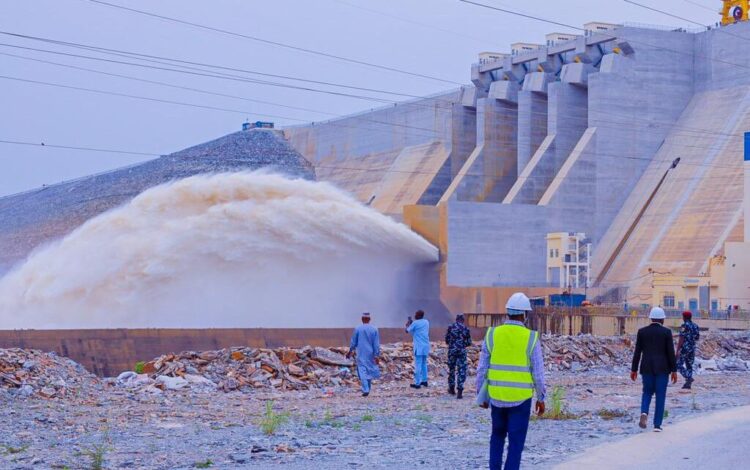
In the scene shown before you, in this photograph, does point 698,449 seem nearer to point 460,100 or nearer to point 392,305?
point 392,305

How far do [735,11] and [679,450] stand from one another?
5434cm

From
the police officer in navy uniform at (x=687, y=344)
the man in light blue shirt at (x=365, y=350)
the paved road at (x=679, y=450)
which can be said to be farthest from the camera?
the police officer in navy uniform at (x=687, y=344)

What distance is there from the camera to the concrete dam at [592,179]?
47.7 metres

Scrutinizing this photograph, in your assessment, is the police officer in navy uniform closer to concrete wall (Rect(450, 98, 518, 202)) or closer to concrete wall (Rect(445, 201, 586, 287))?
concrete wall (Rect(445, 201, 586, 287))

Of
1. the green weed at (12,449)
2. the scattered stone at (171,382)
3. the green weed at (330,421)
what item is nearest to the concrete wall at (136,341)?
the scattered stone at (171,382)

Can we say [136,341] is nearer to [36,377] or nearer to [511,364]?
[36,377]

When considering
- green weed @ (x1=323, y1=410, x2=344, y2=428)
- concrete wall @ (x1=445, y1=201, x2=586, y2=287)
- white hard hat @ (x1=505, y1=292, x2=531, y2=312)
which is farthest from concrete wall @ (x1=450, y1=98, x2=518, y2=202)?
white hard hat @ (x1=505, y1=292, x2=531, y2=312)

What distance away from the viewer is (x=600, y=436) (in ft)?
40.0

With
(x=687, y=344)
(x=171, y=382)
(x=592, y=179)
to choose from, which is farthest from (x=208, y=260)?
(x=592, y=179)

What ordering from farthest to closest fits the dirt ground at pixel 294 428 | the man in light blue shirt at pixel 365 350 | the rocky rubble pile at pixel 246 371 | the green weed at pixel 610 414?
the rocky rubble pile at pixel 246 371
the man in light blue shirt at pixel 365 350
the green weed at pixel 610 414
the dirt ground at pixel 294 428

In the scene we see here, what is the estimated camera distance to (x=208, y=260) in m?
34.4

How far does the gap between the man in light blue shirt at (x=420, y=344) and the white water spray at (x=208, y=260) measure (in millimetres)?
14134

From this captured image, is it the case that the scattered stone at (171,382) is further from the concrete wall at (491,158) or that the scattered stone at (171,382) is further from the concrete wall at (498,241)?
the concrete wall at (491,158)

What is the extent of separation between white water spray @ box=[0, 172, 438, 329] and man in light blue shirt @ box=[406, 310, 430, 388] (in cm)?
1413
